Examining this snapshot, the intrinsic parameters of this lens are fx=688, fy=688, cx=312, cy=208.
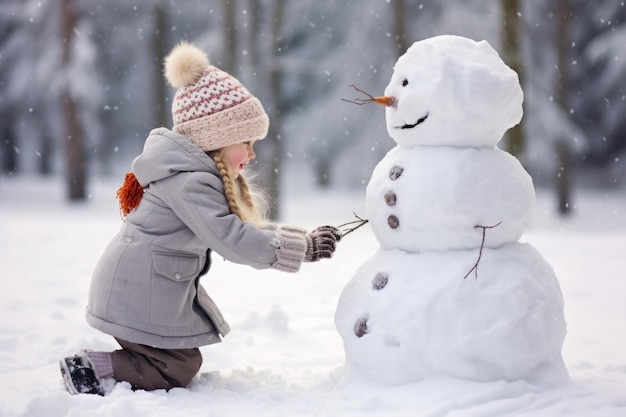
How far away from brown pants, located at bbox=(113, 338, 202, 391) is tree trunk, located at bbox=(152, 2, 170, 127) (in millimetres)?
10609

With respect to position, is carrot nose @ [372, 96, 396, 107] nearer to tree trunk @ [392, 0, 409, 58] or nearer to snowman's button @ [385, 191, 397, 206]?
snowman's button @ [385, 191, 397, 206]

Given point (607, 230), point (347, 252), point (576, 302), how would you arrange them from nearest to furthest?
point (576, 302) → point (347, 252) → point (607, 230)

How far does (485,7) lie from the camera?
12289mm

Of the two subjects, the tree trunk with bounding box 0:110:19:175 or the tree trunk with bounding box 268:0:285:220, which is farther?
the tree trunk with bounding box 0:110:19:175

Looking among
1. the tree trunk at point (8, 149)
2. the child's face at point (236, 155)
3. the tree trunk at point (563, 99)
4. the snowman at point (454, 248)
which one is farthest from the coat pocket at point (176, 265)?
the tree trunk at point (8, 149)

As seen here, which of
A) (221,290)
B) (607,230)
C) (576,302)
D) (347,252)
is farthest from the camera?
(607,230)

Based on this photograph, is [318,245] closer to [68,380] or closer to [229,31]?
[68,380]

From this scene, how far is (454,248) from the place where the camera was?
2.87 m

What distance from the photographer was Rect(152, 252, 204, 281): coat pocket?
296cm

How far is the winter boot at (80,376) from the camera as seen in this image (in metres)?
2.87

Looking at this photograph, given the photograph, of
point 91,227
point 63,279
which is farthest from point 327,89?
point 63,279

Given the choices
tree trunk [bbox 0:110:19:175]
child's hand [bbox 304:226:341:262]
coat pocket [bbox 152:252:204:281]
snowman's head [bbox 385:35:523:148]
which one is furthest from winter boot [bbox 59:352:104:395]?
tree trunk [bbox 0:110:19:175]

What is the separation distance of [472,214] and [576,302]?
2.75 m

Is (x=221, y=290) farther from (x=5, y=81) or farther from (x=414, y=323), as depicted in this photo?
(x=5, y=81)
